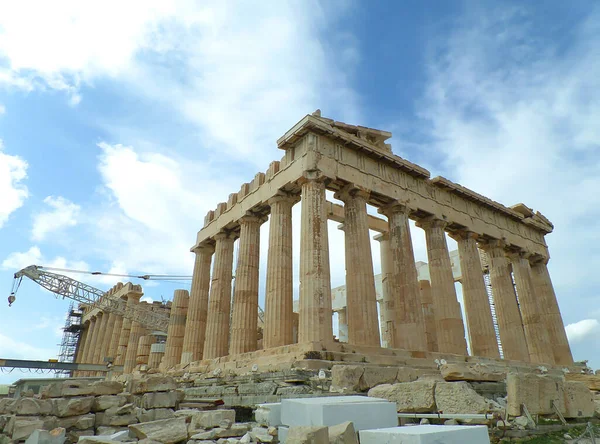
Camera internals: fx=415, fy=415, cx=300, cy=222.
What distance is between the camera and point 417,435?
425 centimetres

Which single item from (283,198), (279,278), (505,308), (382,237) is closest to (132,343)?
(279,278)

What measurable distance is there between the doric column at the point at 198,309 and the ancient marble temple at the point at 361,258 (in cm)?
A: 7

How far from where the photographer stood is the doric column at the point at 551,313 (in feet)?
89.8

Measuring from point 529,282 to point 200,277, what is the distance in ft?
71.2

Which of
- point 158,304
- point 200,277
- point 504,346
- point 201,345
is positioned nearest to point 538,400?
point 504,346

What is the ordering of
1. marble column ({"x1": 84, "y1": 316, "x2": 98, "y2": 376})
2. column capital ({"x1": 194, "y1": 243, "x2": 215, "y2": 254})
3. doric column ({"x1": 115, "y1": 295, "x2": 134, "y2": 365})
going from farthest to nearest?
marble column ({"x1": 84, "y1": 316, "x2": 98, "y2": 376}) → doric column ({"x1": 115, "y1": 295, "x2": 134, "y2": 365}) → column capital ({"x1": 194, "y1": 243, "x2": 215, "y2": 254})

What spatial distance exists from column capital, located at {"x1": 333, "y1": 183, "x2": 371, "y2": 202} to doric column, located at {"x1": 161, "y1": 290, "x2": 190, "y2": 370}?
1430 cm

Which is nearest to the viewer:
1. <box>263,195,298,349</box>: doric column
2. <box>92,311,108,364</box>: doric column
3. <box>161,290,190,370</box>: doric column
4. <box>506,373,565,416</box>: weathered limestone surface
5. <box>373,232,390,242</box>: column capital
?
<box>506,373,565,416</box>: weathered limestone surface

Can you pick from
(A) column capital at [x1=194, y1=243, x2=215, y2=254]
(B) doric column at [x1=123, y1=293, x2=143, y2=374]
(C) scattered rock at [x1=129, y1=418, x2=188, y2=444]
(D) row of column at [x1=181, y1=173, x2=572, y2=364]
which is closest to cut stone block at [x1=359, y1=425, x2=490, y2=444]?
(C) scattered rock at [x1=129, y1=418, x2=188, y2=444]

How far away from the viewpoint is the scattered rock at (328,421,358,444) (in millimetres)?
4875

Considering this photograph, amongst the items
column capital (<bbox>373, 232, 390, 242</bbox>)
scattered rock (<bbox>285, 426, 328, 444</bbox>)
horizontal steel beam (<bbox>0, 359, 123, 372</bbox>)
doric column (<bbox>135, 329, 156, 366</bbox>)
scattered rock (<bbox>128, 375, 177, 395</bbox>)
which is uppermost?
column capital (<bbox>373, 232, 390, 242</bbox>)

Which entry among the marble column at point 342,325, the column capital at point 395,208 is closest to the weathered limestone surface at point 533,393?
the column capital at point 395,208

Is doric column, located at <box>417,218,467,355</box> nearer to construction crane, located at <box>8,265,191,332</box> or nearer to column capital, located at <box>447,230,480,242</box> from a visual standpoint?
column capital, located at <box>447,230,480,242</box>

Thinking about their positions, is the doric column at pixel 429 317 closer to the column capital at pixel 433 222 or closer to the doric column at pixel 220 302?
the column capital at pixel 433 222
